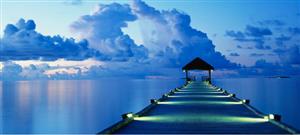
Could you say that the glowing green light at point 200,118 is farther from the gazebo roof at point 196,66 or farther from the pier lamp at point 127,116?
the gazebo roof at point 196,66

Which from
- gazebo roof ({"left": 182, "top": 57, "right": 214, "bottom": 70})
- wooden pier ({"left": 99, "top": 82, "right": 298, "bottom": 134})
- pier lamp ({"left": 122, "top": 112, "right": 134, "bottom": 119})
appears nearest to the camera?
wooden pier ({"left": 99, "top": 82, "right": 298, "bottom": 134})

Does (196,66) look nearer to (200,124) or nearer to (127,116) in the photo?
(127,116)

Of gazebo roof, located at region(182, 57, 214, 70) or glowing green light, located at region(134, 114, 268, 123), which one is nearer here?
glowing green light, located at region(134, 114, 268, 123)

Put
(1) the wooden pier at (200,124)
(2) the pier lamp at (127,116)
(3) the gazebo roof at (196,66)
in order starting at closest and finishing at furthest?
1. (1) the wooden pier at (200,124)
2. (2) the pier lamp at (127,116)
3. (3) the gazebo roof at (196,66)

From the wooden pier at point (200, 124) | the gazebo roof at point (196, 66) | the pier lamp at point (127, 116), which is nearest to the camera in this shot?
the wooden pier at point (200, 124)

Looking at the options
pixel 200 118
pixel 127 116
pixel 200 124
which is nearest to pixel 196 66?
pixel 200 118

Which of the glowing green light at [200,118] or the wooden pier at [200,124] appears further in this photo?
the glowing green light at [200,118]

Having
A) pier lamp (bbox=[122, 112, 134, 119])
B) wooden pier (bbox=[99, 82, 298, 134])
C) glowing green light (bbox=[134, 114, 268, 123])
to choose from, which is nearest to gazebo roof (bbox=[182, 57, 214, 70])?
wooden pier (bbox=[99, 82, 298, 134])

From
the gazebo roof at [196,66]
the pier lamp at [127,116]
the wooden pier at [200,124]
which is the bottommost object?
the wooden pier at [200,124]

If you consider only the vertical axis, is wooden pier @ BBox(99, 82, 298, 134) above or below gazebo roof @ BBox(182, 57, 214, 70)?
below

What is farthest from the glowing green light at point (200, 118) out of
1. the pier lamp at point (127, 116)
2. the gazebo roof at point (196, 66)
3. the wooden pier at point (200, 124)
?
the gazebo roof at point (196, 66)

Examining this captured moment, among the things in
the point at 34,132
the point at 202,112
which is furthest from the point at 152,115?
the point at 34,132

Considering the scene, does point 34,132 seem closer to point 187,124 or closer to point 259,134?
point 187,124

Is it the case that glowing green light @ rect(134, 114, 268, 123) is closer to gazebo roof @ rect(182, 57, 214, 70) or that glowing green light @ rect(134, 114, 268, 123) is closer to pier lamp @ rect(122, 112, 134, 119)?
pier lamp @ rect(122, 112, 134, 119)
